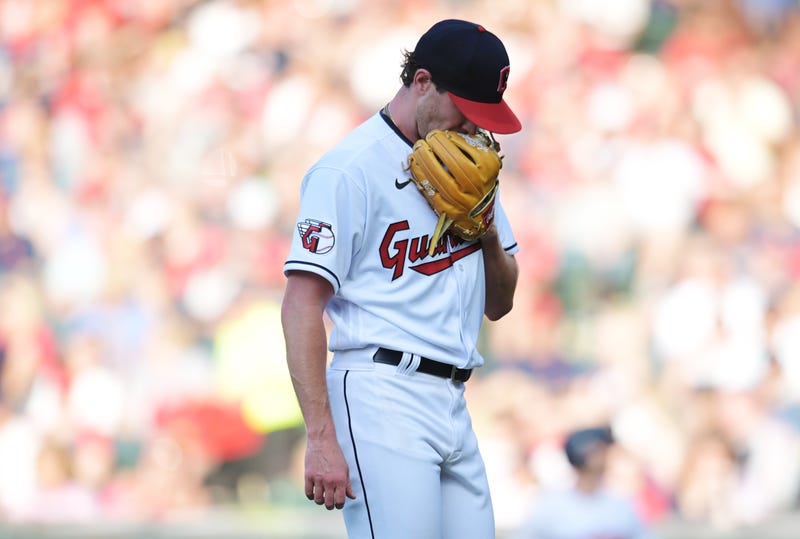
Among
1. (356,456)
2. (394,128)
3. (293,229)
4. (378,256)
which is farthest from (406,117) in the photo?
(293,229)

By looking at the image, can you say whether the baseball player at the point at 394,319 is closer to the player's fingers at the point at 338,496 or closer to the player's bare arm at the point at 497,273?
the player's fingers at the point at 338,496

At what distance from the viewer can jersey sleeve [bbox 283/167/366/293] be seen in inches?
97.7

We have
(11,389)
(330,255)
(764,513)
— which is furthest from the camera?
(11,389)

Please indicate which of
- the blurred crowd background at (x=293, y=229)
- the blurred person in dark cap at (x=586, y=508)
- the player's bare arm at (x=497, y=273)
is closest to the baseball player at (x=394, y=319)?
the player's bare arm at (x=497, y=273)

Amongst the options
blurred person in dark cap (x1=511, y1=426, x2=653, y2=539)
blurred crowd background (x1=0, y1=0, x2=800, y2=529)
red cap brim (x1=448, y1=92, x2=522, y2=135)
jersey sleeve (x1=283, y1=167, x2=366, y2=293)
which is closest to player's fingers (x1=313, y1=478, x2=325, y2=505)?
jersey sleeve (x1=283, y1=167, x2=366, y2=293)

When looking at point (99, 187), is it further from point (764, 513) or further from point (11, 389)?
point (764, 513)

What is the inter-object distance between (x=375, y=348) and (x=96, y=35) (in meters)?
6.02

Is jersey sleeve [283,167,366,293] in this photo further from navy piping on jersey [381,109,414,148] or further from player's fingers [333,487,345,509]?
player's fingers [333,487,345,509]

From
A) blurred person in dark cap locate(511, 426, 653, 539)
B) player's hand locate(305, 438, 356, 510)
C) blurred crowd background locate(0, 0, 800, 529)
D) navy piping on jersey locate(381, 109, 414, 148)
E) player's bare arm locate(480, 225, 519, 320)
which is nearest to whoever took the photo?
player's hand locate(305, 438, 356, 510)

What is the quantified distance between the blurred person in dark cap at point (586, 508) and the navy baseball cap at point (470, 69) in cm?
237

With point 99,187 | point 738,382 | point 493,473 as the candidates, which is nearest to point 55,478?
point 99,187

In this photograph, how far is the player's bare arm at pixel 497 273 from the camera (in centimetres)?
278

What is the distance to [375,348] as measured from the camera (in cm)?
256

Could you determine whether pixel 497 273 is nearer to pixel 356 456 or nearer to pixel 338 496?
pixel 356 456
